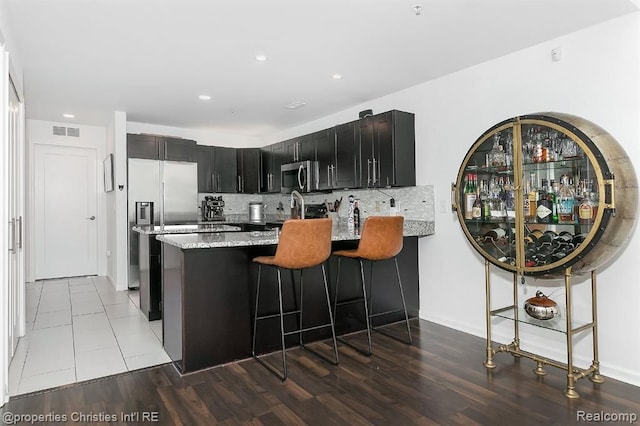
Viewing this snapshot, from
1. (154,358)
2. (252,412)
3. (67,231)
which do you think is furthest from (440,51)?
(67,231)

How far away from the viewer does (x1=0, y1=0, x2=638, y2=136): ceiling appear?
2621mm

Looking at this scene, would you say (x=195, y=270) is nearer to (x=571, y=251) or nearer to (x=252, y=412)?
(x=252, y=412)

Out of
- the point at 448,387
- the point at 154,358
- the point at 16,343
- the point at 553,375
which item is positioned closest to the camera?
the point at 448,387

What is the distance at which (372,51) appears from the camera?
3340 mm

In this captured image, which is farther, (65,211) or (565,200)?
(65,211)

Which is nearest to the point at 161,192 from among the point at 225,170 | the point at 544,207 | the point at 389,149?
the point at 225,170

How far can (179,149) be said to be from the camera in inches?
238

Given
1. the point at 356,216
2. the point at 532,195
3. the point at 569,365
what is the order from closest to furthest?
the point at 569,365 → the point at 532,195 → the point at 356,216

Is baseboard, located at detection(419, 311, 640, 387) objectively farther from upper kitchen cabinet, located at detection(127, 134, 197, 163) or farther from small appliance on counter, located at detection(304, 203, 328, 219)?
upper kitchen cabinet, located at detection(127, 134, 197, 163)

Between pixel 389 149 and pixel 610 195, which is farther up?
pixel 389 149

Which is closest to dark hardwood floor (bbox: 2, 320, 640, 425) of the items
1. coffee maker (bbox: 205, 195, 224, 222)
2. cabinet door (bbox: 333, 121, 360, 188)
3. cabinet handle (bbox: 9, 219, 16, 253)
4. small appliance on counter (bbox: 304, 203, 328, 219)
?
cabinet handle (bbox: 9, 219, 16, 253)

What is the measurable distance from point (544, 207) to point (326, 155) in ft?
9.32

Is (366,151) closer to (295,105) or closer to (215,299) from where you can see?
(295,105)

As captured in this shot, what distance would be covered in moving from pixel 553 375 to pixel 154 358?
115 inches
